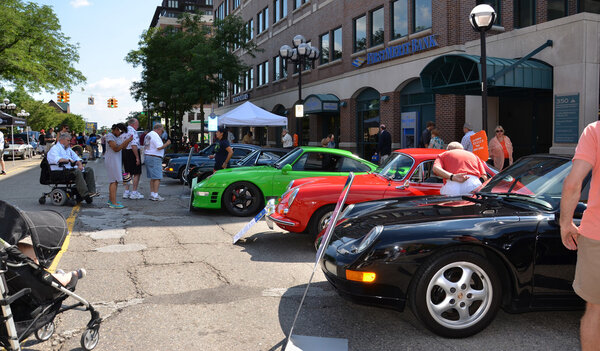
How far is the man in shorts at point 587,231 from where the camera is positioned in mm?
2805

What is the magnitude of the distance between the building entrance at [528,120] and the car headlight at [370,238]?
14191 millimetres

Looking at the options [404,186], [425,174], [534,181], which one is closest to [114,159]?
[404,186]

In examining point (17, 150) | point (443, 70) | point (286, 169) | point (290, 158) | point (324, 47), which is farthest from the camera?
point (17, 150)

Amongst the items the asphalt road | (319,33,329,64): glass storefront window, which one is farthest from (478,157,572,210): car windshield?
(319,33,329,64): glass storefront window

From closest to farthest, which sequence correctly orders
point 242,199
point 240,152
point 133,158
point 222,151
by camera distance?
point 242,199 → point 222,151 → point 133,158 → point 240,152

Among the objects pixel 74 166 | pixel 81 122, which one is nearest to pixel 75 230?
pixel 74 166

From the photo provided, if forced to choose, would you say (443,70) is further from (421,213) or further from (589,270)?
(589,270)

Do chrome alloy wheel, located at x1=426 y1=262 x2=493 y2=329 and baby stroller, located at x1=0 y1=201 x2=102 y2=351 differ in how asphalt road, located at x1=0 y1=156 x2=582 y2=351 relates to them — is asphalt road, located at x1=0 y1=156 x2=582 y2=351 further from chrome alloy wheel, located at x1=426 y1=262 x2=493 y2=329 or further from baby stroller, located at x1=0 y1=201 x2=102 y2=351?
baby stroller, located at x1=0 y1=201 x2=102 y2=351

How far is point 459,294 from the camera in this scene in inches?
149

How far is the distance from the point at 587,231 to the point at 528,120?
50.1ft

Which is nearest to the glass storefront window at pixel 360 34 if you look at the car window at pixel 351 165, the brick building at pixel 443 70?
the brick building at pixel 443 70

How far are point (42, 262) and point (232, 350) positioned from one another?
4.64ft

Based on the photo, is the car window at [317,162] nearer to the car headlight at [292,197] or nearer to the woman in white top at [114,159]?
the car headlight at [292,197]

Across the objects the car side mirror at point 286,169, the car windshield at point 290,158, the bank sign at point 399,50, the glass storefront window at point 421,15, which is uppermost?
the glass storefront window at point 421,15
